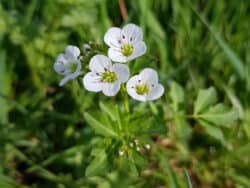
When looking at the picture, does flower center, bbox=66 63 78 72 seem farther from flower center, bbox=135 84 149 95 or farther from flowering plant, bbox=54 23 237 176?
flower center, bbox=135 84 149 95

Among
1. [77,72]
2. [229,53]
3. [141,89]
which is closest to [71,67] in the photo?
[77,72]

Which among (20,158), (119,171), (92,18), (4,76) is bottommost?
(119,171)

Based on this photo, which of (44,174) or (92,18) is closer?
(44,174)

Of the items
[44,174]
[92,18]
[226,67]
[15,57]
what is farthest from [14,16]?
[226,67]

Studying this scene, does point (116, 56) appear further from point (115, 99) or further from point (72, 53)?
point (115, 99)

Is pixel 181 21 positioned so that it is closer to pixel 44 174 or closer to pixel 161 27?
pixel 161 27

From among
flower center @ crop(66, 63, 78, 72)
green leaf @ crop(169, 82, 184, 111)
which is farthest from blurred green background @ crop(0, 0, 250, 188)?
flower center @ crop(66, 63, 78, 72)
